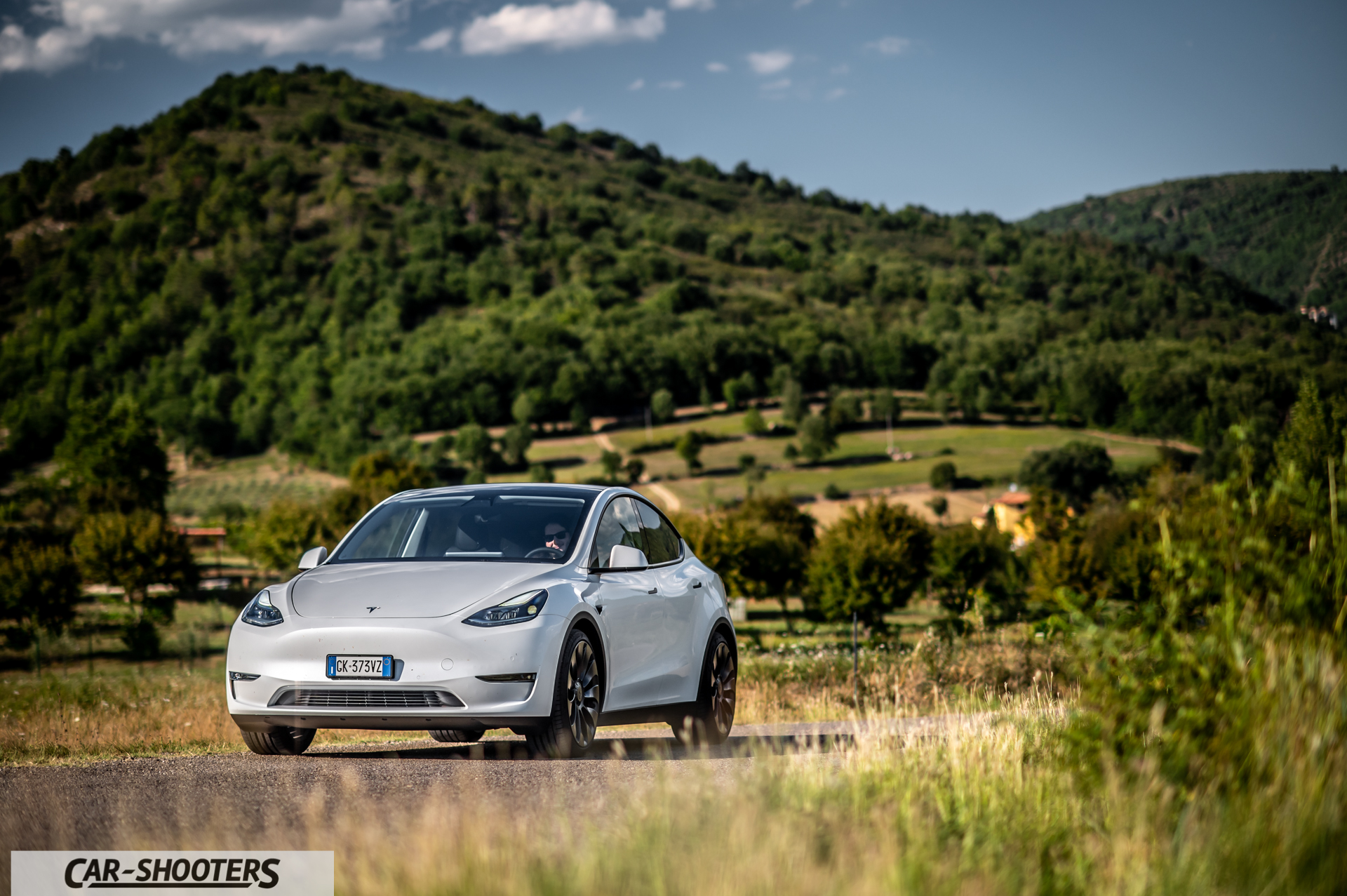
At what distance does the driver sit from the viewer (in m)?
8.02

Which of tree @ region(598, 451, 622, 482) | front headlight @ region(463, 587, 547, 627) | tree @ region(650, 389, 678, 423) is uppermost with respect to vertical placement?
front headlight @ region(463, 587, 547, 627)

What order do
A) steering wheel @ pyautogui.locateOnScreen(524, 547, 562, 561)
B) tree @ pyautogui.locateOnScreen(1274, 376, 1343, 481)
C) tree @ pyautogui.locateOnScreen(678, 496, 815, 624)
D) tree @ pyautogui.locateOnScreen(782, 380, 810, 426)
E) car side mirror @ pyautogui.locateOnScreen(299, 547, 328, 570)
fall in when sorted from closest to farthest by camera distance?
tree @ pyautogui.locateOnScreen(1274, 376, 1343, 481), steering wheel @ pyautogui.locateOnScreen(524, 547, 562, 561), car side mirror @ pyautogui.locateOnScreen(299, 547, 328, 570), tree @ pyautogui.locateOnScreen(678, 496, 815, 624), tree @ pyautogui.locateOnScreen(782, 380, 810, 426)

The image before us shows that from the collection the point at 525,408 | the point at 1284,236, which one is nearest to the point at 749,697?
the point at 525,408

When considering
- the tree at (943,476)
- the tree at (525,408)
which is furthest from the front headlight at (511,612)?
the tree at (525,408)

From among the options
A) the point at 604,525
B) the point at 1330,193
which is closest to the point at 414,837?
the point at 604,525

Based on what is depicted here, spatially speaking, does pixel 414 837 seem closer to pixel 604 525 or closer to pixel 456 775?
pixel 456 775

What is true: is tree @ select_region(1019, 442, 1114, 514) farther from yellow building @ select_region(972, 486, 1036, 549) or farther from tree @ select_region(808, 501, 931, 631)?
tree @ select_region(808, 501, 931, 631)

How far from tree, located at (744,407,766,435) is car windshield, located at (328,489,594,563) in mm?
140297

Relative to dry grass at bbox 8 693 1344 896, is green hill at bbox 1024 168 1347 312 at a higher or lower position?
higher

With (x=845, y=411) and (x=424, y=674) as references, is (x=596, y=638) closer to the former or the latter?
(x=424, y=674)

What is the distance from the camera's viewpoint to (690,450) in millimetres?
133250

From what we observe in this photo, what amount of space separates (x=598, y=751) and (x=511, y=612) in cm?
166

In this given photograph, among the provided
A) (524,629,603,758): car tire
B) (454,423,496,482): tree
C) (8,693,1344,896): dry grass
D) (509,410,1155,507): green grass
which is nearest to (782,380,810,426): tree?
(509,410,1155,507): green grass

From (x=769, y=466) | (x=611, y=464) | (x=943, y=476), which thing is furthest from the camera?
(x=769, y=466)
